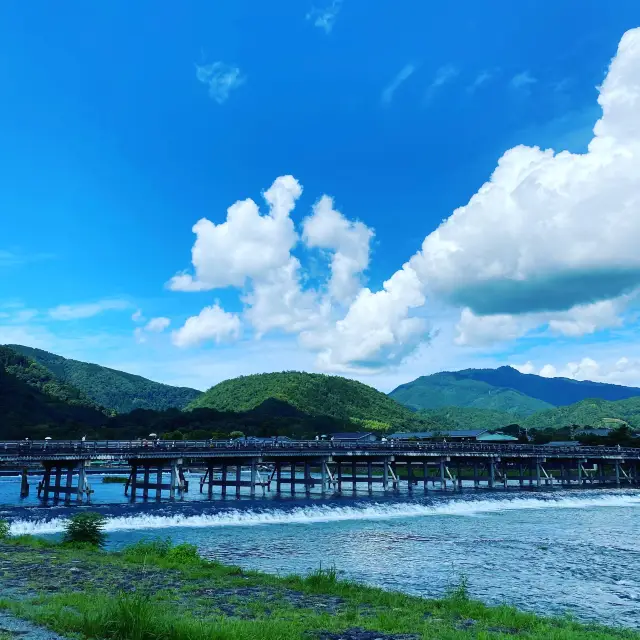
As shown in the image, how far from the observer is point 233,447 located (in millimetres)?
62219

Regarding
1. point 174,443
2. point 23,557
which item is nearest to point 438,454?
point 174,443

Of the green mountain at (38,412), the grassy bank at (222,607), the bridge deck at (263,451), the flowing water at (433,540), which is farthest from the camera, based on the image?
the green mountain at (38,412)

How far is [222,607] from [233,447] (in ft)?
154

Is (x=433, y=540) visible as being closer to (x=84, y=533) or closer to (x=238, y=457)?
(x=84, y=533)

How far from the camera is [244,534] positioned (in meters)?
38.7

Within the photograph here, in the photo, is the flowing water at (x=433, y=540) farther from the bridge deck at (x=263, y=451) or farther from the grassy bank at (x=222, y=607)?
the bridge deck at (x=263, y=451)

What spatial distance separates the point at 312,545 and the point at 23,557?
1625cm

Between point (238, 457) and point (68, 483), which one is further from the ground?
point (238, 457)

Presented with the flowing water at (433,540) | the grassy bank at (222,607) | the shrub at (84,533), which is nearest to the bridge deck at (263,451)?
the flowing water at (433,540)

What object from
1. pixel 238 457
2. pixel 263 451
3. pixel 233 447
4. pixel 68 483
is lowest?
pixel 68 483

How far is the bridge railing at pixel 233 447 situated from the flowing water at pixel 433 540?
23.2 feet

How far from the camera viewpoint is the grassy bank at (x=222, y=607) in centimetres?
1176

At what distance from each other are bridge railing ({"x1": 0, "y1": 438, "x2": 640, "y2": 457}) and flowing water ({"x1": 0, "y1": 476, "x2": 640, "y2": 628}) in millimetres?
7072

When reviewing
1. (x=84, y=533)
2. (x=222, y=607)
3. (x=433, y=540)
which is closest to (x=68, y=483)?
(x=84, y=533)
